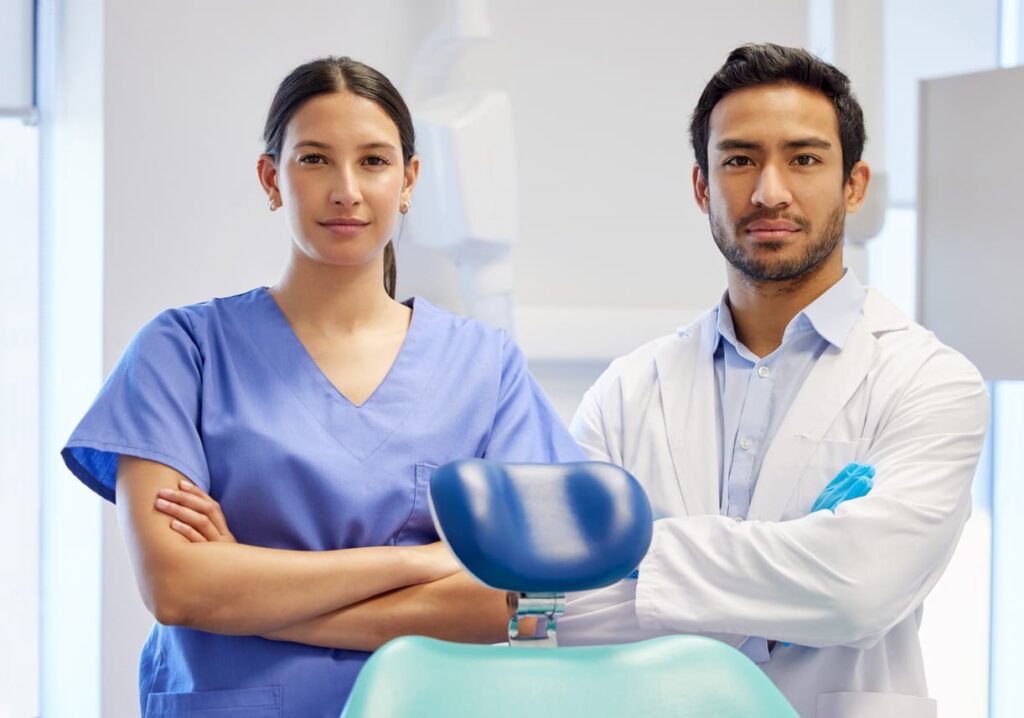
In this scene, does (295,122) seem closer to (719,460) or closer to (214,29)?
(719,460)

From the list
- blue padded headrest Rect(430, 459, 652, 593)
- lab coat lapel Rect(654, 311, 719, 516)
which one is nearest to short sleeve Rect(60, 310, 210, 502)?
blue padded headrest Rect(430, 459, 652, 593)

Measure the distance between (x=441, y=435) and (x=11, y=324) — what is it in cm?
143

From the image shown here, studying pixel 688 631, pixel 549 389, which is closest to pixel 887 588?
pixel 688 631

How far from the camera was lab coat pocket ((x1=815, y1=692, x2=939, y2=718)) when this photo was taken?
5.09 feet

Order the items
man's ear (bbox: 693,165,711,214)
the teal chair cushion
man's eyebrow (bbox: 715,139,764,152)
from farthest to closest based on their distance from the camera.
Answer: man's ear (bbox: 693,165,711,214) < man's eyebrow (bbox: 715,139,764,152) < the teal chair cushion

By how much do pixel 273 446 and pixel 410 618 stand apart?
0.27 m

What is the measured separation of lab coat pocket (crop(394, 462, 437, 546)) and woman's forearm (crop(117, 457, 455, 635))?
0.07 metres

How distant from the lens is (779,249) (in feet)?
5.64

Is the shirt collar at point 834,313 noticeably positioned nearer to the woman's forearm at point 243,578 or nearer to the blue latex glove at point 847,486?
the blue latex glove at point 847,486

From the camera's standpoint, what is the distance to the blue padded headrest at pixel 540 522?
3.61ft

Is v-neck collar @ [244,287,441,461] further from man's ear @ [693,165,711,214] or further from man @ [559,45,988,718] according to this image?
man's ear @ [693,165,711,214]

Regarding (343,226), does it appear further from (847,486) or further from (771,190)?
(847,486)

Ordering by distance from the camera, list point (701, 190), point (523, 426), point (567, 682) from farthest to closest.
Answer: point (701, 190) → point (523, 426) → point (567, 682)

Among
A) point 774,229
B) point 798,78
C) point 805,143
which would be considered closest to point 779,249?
point 774,229
